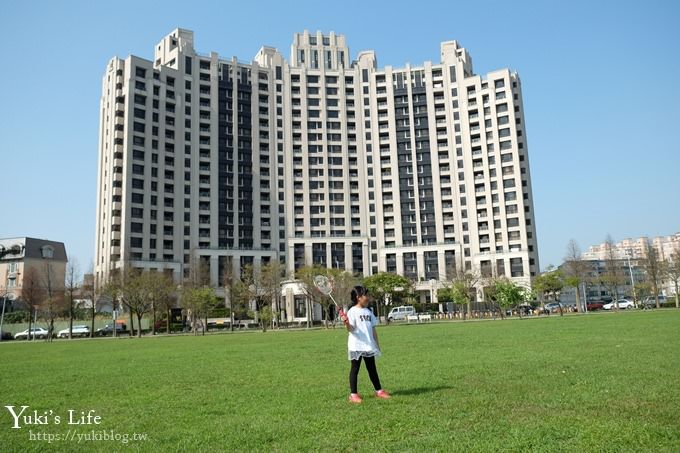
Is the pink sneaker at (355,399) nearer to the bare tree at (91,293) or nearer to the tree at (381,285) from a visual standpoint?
the bare tree at (91,293)

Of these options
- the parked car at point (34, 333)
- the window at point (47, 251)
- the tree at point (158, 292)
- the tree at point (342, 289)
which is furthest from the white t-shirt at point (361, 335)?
the window at point (47, 251)

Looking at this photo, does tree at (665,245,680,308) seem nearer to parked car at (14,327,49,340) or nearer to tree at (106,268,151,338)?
tree at (106,268,151,338)

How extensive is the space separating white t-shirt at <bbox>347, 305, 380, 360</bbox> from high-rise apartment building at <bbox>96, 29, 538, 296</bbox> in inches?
4081

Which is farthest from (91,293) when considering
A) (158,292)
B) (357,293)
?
(357,293)

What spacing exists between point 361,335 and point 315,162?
122509 millimetres

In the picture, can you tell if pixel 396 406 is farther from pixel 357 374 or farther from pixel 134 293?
pixel 134 293

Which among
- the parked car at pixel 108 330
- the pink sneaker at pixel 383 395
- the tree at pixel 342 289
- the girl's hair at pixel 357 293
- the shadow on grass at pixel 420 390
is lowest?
the parked car at pixel 108 330

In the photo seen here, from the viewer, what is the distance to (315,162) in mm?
131250

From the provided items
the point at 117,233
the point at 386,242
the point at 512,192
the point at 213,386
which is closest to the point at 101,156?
the point at 117,233

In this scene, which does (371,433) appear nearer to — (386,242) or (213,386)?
(213,386)

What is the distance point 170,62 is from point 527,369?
12782cm

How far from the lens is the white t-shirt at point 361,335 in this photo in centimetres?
1023

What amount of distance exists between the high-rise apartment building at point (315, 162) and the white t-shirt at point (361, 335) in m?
104

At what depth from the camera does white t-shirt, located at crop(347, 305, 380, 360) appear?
33.6ft
